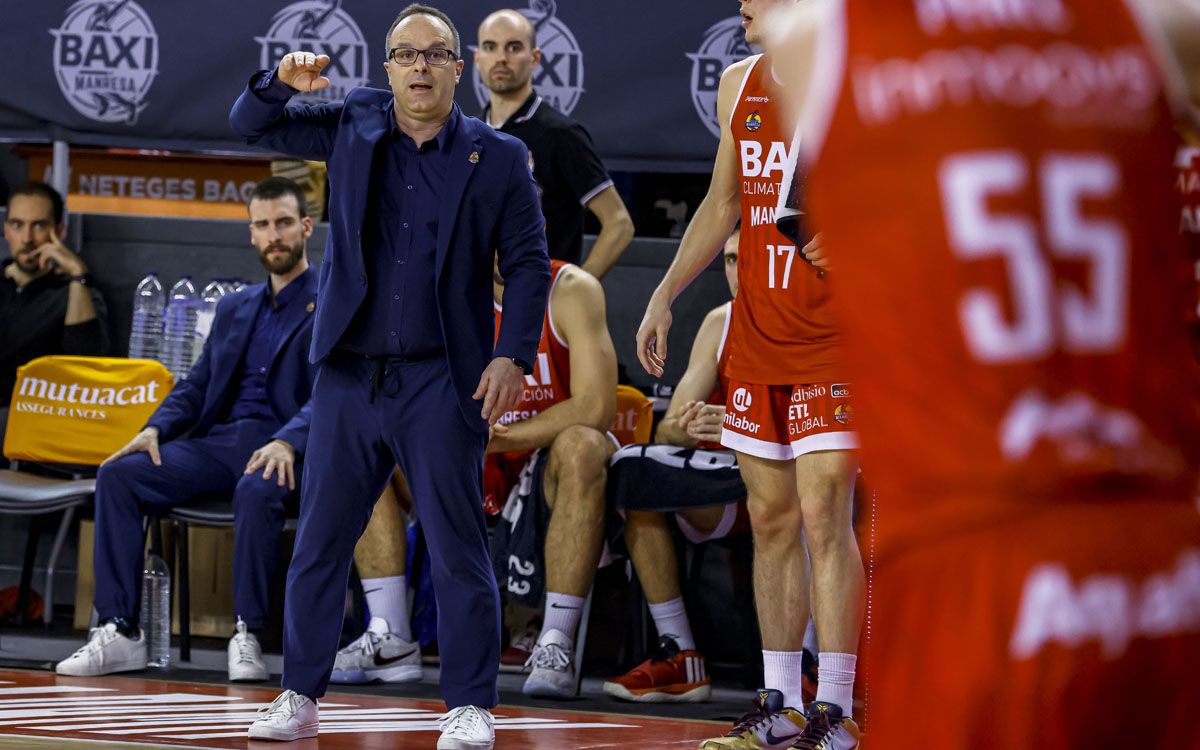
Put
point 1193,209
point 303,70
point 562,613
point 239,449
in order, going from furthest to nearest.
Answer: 1. point 239,449
2. point 562,613
3. point 303,70
4. point 1193,209

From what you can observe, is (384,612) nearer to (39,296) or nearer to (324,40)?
(39,296)

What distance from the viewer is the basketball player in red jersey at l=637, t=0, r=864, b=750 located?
3.91 metres

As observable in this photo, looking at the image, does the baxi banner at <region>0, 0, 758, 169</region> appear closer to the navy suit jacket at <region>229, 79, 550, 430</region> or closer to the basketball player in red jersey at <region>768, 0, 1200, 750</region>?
the navy suit jacket at <region>229, 79, 550, 430</region>

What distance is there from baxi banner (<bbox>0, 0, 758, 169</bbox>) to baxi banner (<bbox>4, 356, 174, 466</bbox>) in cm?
110

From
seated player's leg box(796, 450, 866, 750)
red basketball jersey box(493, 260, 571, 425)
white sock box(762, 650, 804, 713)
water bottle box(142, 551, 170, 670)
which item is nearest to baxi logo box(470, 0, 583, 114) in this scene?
red basketball jersey box(493, 260, 571, 425)

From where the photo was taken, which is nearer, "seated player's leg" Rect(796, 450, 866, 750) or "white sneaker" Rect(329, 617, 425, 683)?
"seated player's leg" Rect(796, 450, 866, 750)

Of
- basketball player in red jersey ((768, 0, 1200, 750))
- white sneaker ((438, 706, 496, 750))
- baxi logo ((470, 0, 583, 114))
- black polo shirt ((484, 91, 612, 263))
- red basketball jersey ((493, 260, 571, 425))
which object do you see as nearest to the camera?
basketball player in red jersey ((768, 0, 1200, 750))

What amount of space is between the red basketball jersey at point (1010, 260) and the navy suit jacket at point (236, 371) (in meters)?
4.85

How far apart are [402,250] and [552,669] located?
174cm

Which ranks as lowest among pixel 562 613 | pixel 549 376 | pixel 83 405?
pixel 562 613

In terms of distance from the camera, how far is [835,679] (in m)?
3.90

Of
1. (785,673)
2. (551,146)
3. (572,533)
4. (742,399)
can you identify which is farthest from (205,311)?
(785,673)

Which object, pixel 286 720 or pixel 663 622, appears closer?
pixel 286 720

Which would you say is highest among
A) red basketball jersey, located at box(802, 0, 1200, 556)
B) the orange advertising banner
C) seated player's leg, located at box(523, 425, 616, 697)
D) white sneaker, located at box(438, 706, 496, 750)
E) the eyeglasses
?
the orange advertising banner
